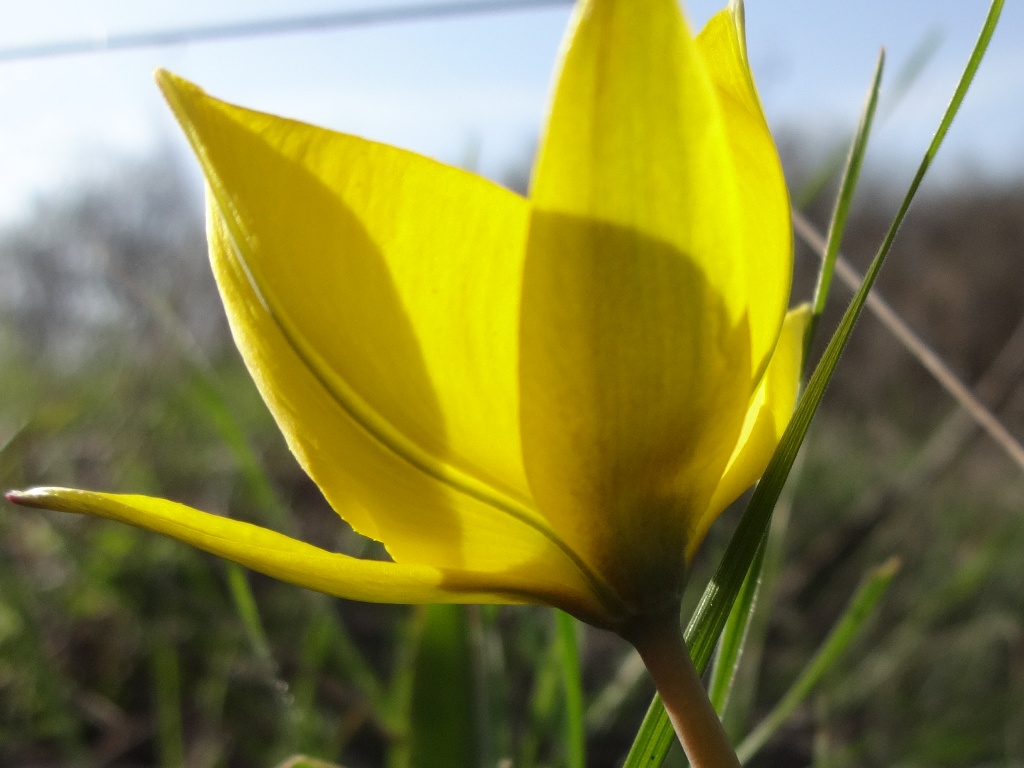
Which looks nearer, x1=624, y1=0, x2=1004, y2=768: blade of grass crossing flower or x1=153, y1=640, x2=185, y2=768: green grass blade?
x1=624, y1=0, x2=1004, y2=768: blade of grass crossing flower

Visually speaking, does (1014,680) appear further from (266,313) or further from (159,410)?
(159,410)

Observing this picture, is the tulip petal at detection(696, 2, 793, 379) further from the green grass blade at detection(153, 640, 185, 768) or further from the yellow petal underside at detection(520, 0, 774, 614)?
the green grass blade at detection(153, 640, 185, 768)

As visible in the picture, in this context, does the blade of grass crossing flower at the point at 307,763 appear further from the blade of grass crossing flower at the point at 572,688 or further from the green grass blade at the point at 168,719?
the green grass blade at the point at 168,719

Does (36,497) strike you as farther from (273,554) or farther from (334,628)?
(334,628)

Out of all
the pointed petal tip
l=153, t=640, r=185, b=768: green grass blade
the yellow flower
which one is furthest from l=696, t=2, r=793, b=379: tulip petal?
l=153, t=640, r=185, b=768: green grass blade

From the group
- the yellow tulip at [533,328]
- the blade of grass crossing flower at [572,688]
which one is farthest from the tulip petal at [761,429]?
the blade of grass crossing flower at [572,688]

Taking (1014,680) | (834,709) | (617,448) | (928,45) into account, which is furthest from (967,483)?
(617,448)

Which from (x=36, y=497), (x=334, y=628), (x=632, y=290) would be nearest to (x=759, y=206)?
(x=632, y=290)
